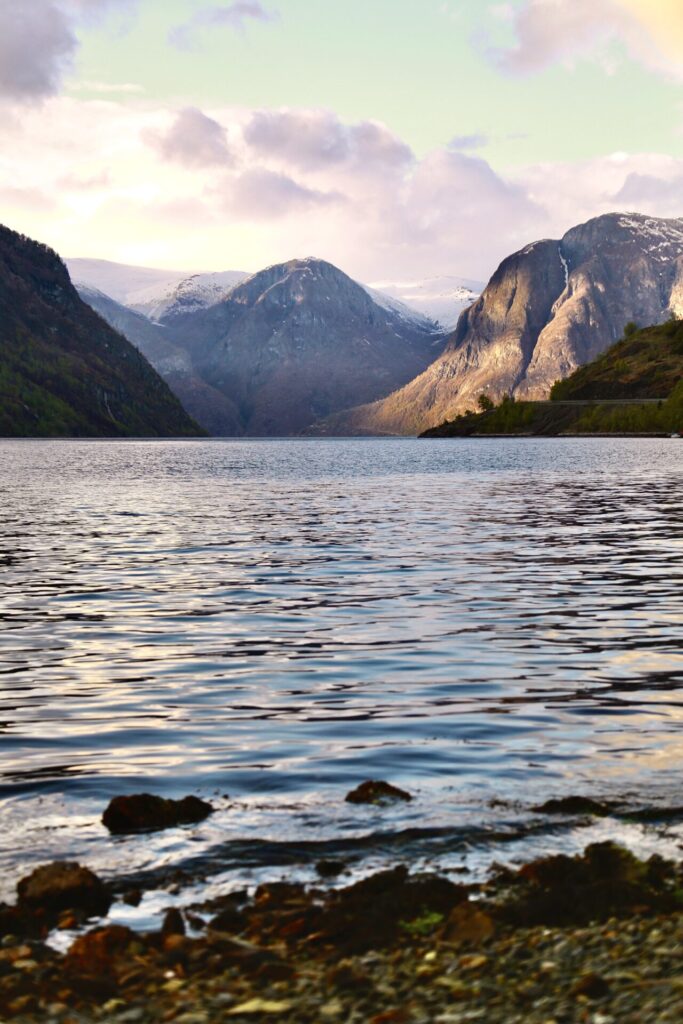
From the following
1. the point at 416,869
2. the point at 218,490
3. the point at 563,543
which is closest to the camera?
the point at 416,869

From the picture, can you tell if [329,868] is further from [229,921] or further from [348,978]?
[348,978]

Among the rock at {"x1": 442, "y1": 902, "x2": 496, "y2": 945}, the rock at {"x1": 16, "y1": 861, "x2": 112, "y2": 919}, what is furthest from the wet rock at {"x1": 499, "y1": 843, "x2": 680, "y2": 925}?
the rock at {"x1": 16, "y1": 861, "x2": 112, "y2": 919}

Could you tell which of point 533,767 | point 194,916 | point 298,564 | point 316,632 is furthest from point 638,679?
point 298,564

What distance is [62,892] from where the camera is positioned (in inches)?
469

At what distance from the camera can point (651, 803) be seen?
1549 cm

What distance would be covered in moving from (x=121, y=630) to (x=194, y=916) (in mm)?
20236

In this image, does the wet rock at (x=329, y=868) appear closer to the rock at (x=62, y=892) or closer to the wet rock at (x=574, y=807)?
the rock at (x=62, y=892)

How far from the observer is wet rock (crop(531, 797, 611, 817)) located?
1507cm

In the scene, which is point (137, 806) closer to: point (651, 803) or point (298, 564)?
point (651, 803)

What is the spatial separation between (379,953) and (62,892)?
3419 millimetres

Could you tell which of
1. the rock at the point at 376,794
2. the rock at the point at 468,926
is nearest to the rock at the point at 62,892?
the rock at the point at 468,926

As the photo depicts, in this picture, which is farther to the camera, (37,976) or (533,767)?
(533,767)

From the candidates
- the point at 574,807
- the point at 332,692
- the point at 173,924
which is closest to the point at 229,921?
Answer: the point at 173,924

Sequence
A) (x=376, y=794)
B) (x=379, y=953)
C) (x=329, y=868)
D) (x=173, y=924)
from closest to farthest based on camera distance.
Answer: (x=379, y=953) → (x=173, y=924) → (x=329, y=868) → (x=376, y=794)
